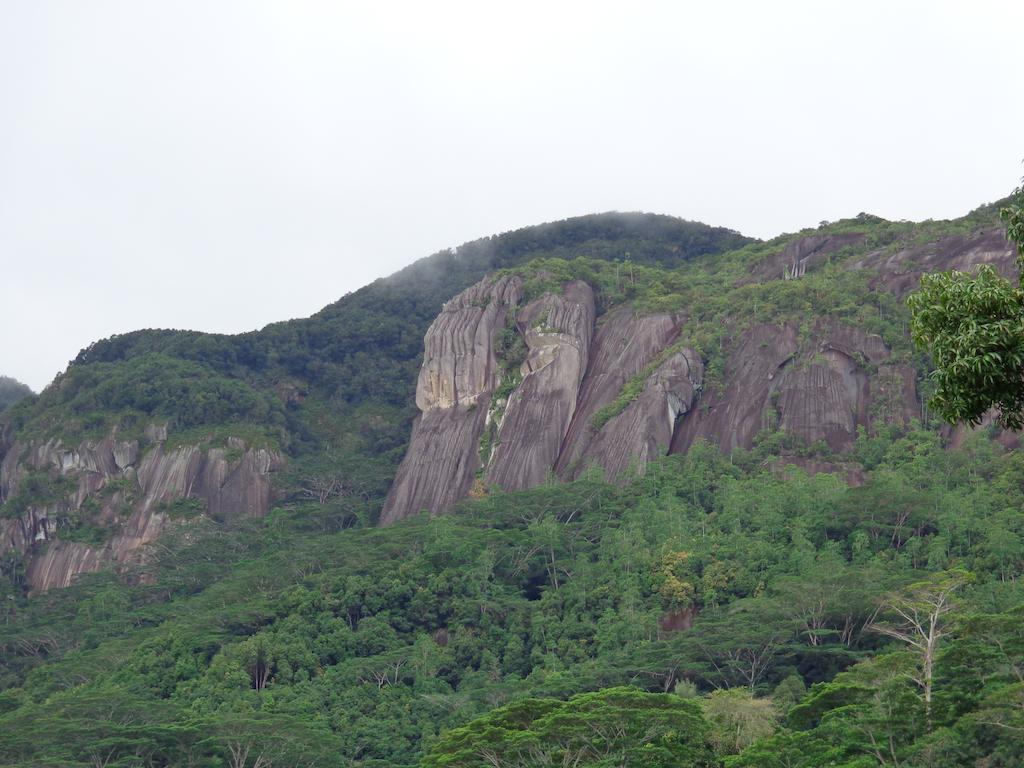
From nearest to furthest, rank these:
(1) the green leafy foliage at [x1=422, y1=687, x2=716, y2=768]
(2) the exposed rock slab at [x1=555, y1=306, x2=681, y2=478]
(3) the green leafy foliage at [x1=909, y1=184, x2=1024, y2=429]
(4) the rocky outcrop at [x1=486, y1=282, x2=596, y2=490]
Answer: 1. (3) the green leafy foliage at [x1=909, y1=184, x2=1024, y2=429]
2. (1) the green leafy foliage at [x1=422, y1=687, x2=716, y2=768]
3. (2) the exposed rock slab at [x1=555, y1=306, x2=681, y2=478]
4. (4) the rocky outcrop at [x1=486, y1=282, x2=596, y2=490]

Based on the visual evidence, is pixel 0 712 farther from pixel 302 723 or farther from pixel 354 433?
pixel 354 433

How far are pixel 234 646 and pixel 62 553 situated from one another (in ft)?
96.2

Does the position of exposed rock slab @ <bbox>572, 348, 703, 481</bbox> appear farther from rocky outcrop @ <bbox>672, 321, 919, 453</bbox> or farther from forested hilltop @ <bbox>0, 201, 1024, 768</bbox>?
rocky outcrop @ <bbox>672, 321, 919, 453</bbox>

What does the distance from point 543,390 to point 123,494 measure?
24119 millimetres

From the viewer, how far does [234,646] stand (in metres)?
55.0

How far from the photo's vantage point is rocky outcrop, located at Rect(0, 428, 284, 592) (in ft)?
262

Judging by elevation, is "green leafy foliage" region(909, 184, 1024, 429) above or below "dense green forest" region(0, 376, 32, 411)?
below

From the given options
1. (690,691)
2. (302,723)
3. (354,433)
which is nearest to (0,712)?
(302,723)

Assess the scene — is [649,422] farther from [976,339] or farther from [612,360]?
[976,339]

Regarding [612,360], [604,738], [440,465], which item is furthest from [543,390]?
[604,738]

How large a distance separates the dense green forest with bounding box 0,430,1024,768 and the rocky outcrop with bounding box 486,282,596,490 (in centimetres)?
656

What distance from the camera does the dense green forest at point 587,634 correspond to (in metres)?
35.5

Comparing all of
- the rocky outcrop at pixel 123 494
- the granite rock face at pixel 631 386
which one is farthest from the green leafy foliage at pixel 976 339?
the rocky outcrop at pixel 123 494

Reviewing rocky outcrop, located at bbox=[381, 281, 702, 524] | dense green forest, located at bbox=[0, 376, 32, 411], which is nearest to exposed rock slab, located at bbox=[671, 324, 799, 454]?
rocky outcrop, located at bbox=[381, 281, 702, 524]
